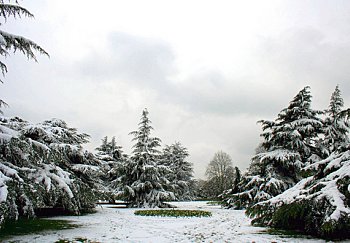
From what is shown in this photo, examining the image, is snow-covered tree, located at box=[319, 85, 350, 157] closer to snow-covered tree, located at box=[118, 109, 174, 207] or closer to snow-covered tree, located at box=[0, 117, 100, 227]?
snow-covered tree, located at box=[118, 109, 174, 207]

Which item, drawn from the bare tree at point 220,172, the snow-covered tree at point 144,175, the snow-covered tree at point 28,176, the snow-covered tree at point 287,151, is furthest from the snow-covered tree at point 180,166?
the snow-covered tree at point 28,176

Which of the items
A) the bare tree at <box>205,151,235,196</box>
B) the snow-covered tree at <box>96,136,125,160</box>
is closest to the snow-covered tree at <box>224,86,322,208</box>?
the snow-covered tree at <box>96,136,125,160</box>

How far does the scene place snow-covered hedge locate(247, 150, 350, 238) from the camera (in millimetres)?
6164

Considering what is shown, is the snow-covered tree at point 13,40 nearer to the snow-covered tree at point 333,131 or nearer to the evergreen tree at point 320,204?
the evergreen tree at point 320,204

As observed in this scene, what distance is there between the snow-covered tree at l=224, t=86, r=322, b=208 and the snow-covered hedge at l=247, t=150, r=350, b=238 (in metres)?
8.38

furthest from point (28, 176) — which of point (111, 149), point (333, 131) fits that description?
point (111, 149)

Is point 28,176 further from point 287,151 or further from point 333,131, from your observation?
point 333,131

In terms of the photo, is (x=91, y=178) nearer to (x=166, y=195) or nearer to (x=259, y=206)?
(x=166, y=195)

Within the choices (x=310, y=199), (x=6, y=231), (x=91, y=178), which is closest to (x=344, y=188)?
(x=310, y=199)

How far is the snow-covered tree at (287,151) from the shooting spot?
661 inches

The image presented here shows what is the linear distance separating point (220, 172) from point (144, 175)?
31045mm

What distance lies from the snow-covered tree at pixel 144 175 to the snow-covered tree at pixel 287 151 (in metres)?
7.19

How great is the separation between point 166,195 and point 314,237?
15373 mm

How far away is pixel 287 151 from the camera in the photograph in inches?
672
